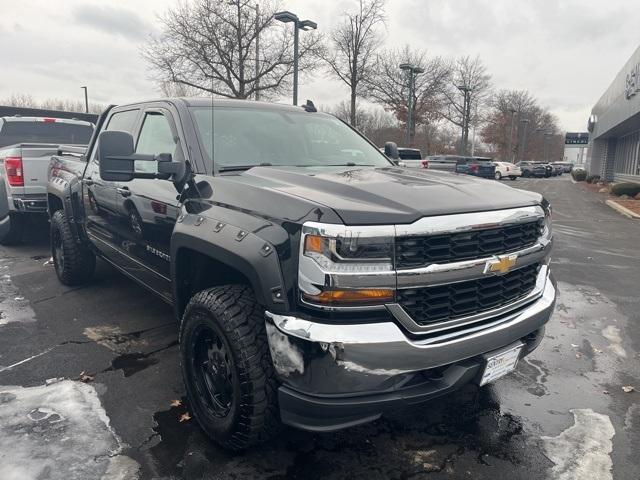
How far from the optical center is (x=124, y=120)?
4328 mm

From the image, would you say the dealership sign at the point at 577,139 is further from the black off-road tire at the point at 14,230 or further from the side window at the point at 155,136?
the side window at the point at 155,136

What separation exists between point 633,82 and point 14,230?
22925 millimetres

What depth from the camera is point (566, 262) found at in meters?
7.57

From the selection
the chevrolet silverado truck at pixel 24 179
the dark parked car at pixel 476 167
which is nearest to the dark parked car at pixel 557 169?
the dark parked car at pixel 476 167

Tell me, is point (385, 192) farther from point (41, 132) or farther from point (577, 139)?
point (577, 139)

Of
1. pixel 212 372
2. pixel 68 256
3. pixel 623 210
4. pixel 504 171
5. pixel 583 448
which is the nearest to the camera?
pixel 212 372

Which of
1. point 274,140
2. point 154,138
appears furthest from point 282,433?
point 154,138

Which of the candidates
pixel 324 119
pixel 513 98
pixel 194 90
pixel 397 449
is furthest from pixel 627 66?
pixel 513 98

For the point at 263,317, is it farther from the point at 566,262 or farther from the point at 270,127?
the point at 566,262

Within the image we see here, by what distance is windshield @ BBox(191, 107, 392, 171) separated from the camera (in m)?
3.20

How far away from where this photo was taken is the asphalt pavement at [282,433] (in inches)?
100

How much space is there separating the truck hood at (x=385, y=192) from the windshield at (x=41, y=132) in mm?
8052

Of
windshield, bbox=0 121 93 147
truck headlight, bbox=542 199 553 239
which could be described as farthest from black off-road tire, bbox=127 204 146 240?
windshield, bbox=0 121 93 147

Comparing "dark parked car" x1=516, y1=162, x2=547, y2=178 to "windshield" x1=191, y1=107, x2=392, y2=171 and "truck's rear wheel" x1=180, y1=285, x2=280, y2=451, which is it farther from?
"truck's rear wheel" x1=180, y1=285, x2=280, y2=451
